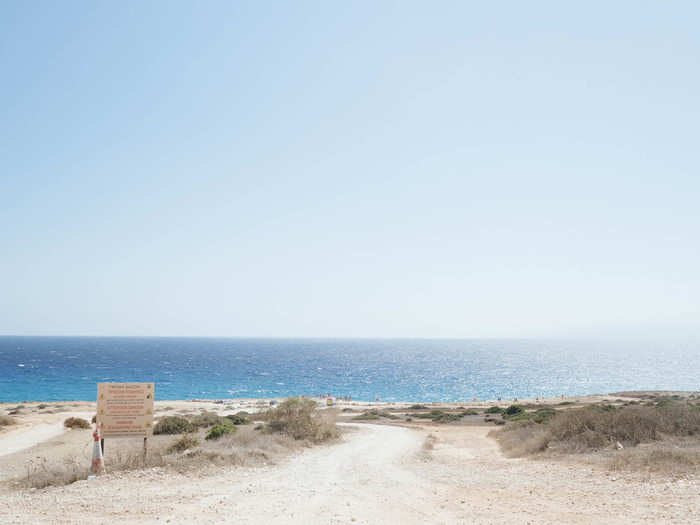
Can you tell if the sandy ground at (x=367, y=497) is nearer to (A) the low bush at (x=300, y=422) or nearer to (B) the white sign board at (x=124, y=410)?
(B) the white sign board at (x=124, y=410)

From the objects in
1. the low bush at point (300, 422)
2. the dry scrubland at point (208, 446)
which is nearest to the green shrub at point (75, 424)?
the dry scrubland at point (208, 446)

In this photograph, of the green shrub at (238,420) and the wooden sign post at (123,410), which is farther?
the green shrub at (238,420)

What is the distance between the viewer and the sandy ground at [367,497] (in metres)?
9.18

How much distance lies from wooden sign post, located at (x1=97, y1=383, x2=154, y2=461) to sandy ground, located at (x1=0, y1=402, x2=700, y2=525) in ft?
7.65

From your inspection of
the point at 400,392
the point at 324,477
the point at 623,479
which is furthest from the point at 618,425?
the point at 400,392

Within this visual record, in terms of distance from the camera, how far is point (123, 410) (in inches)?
581

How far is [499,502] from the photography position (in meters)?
10.5

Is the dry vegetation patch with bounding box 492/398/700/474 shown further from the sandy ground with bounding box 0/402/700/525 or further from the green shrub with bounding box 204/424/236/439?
the green shrub with bounding box 204/424/236/439

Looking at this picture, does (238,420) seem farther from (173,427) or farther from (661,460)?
(661,460)

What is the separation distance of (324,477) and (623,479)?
7.36m

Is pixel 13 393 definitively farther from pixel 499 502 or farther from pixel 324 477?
pixel 499 502

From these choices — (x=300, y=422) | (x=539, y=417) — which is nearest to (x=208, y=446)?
(x=300, y=422)

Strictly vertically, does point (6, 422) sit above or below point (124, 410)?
below

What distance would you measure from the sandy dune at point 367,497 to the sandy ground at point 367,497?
0.8 inches
